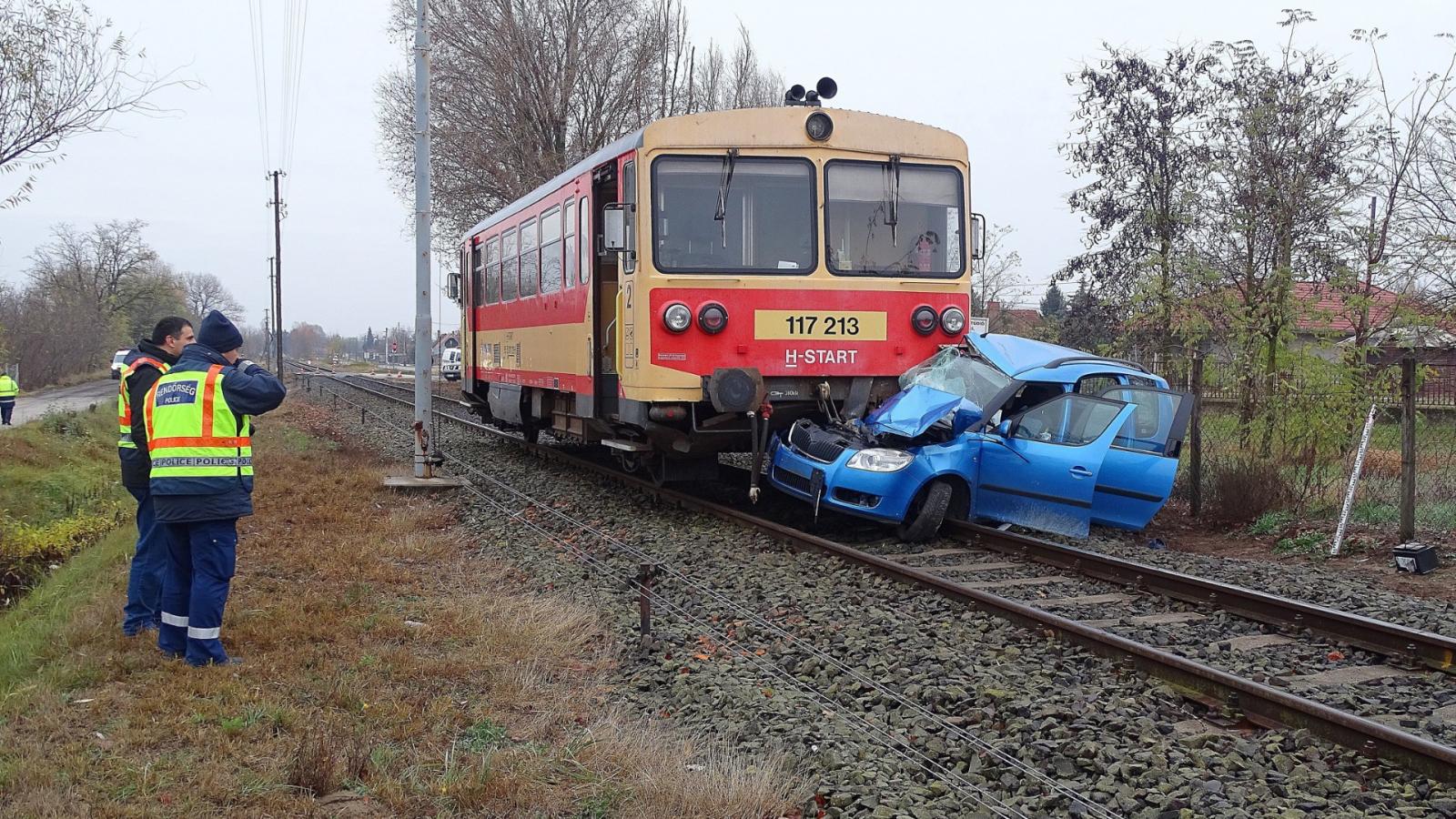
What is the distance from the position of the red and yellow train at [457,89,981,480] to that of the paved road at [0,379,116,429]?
24.3m

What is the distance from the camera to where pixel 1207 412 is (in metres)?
→ 11.5

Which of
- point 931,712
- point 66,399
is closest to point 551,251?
point 931,712

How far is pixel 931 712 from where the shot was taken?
4887 millimetres

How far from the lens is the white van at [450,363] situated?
47031 mm

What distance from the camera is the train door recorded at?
403 inches

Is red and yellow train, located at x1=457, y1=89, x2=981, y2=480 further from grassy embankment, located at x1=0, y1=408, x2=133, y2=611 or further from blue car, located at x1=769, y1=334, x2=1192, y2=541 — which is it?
grassy embankment, located at x1=0, y1=408, x2=133, y2=611

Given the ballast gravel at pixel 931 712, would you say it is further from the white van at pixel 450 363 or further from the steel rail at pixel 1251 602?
the white van at pixel 450 363

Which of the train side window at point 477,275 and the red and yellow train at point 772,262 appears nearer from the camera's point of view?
the red and yellow train at point 772,262

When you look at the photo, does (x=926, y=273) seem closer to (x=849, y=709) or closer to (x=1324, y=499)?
(x=1324, y=499)

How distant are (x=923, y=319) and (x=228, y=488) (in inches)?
236

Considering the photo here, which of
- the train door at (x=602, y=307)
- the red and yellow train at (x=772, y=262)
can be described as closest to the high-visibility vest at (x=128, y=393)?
the red and yellow train at (x=772, y=262)

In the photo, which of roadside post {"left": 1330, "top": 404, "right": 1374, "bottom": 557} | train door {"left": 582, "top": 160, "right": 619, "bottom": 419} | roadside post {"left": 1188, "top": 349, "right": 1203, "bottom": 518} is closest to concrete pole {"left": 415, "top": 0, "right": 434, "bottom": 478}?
train door {"left": 582, "top": 160, "right": 619, "bottom": 419}

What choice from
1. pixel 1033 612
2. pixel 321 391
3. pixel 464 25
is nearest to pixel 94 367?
pixel 321 391

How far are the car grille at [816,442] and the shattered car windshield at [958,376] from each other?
31.7 inches
